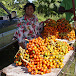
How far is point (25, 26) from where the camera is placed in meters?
2.93

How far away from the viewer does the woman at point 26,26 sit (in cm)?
288

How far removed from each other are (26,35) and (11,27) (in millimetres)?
1391

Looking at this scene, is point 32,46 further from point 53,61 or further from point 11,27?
point 11,27

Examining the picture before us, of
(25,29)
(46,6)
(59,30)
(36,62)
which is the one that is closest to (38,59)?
(36,62)

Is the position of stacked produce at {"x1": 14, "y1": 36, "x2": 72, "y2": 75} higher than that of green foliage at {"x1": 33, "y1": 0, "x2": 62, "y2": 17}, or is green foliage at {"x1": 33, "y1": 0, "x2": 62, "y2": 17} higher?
green foliage at {"x1": 33, "y1": 0, "x2": 62, "y2": 17}

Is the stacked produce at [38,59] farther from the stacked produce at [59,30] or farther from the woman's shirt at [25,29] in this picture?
the stacked produce at [59,30]

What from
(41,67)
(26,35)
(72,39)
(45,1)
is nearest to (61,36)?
(72,39)

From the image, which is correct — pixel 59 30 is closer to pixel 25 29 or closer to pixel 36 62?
pixel 25 29

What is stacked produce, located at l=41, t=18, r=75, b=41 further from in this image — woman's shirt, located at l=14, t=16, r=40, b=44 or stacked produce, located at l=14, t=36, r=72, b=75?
stacked produce, located at l=14, t=36, r=72, b=75

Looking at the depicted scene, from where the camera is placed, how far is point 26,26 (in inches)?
116

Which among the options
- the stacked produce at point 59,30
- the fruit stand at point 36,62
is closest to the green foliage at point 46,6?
the stacked produce at point 59,30

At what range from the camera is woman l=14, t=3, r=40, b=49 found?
9.44ft

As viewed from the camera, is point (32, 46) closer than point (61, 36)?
Yes

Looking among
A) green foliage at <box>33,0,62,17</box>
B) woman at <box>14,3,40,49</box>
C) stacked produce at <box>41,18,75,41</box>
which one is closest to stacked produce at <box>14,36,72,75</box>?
woman at <box>14,3,40,49</box>
